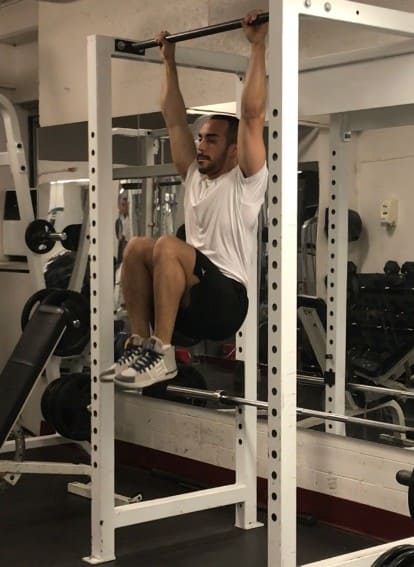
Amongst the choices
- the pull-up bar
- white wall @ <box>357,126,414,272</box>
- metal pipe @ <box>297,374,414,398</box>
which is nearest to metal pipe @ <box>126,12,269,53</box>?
the pull-up bar

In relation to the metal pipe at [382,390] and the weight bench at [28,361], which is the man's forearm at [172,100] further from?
the metal pipe at [382,390]

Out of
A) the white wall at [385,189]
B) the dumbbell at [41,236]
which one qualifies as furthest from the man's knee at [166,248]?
the dumbbell at [41,236]

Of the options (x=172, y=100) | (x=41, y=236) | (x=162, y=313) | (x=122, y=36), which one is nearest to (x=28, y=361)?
(x=41, y=236)

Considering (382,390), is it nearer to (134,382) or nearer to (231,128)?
(134,382)

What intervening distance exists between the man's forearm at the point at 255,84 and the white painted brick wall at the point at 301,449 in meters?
1.56

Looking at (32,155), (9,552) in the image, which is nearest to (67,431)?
(9,552)

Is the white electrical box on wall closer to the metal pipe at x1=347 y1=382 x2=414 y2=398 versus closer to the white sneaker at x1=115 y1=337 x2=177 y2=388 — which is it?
the metal pipe at x1=347 y1=382 x2=414 y2=398

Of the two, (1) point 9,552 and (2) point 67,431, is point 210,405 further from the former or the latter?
(1) point 9,552

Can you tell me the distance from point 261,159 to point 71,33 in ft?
9.15

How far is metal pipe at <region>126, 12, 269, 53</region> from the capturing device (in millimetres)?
2867

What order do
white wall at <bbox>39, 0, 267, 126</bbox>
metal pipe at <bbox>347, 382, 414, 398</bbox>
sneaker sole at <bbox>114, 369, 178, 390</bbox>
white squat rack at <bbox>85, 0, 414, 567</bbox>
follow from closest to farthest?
white squat rack at <bbox>85, 0, 414, 567</bbox>, sneaker sole at <bbox>114, 369, 178, 390</bbox>, metal pipe at <bbox>347, 382, 414, 398</bbox>, white wall at <bbox>39, 0, 267, 126</bbox>

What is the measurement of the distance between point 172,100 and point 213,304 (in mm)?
854

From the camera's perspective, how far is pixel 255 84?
2959 millimetres

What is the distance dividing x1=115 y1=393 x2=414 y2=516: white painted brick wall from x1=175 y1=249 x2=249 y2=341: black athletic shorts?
0.93 meters
